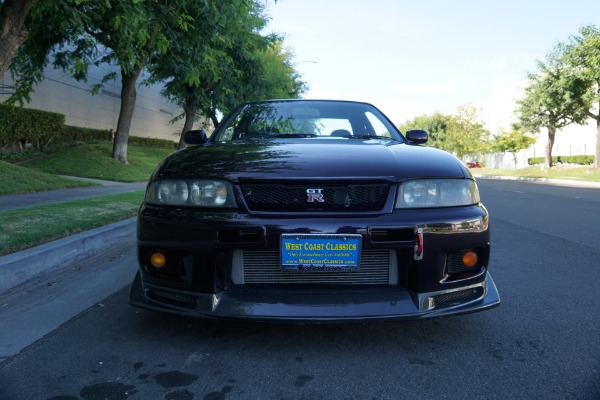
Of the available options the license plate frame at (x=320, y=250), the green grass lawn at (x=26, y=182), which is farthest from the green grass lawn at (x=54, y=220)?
the green grass lawn at (x=26, y=182)

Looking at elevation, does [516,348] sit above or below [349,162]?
below

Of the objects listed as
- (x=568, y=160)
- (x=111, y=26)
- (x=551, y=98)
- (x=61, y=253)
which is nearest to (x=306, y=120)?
(x=61, y=253)

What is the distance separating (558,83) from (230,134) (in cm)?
2971

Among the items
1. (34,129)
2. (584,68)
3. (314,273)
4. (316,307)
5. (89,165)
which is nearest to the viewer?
(316,307)

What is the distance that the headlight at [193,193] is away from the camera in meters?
2.38

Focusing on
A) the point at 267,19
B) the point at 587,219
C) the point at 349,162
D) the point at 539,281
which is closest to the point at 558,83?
the point at 267,19

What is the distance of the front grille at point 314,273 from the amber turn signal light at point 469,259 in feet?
1.27

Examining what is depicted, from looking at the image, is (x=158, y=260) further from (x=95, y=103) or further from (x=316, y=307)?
(x=95, y=103)

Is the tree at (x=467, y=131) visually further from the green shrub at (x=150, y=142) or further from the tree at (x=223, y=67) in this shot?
the green shrub at (x=150, y=142)

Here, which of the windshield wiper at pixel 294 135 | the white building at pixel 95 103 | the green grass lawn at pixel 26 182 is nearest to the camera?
the windshield wiper at pixel 294 135

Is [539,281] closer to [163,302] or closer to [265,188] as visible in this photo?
[265,188]

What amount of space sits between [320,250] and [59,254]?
2854mm

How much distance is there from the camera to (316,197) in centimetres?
233

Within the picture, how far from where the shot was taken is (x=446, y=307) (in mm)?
2320
